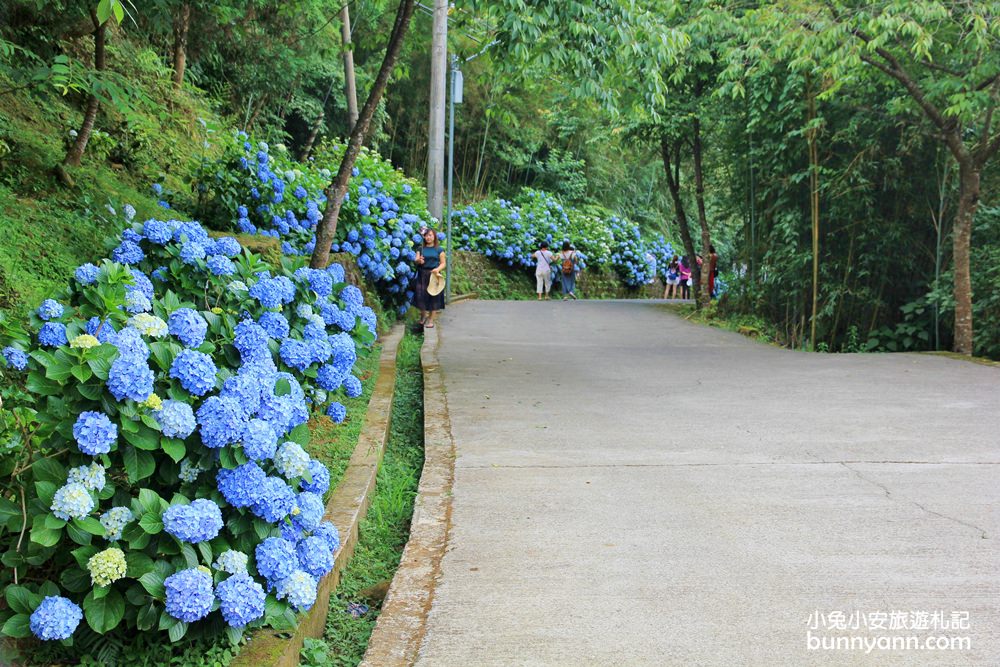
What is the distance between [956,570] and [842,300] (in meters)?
10.0

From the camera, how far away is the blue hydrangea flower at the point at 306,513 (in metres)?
3.02

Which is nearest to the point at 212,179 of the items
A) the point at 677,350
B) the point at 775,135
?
the point at 677,350

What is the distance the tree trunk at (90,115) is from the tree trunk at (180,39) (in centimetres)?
216

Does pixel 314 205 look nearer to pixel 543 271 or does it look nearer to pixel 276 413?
pixel 276 413

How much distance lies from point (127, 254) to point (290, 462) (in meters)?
2.52

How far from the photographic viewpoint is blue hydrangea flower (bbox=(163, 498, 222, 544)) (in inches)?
102

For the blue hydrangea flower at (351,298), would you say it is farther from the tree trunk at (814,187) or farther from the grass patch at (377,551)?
the tree trunk at (814,187)

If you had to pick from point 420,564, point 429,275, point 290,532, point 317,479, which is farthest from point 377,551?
point 429,275

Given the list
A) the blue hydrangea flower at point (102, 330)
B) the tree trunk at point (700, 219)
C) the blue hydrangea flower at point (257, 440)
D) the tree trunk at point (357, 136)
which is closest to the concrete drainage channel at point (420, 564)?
the blue hydrangea flower at point (257, 440)

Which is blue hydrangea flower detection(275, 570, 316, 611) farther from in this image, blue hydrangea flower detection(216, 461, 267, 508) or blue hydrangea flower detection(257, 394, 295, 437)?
blue hydrangea flower detection(257, 394, 295, 437)

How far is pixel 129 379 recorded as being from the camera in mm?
2609

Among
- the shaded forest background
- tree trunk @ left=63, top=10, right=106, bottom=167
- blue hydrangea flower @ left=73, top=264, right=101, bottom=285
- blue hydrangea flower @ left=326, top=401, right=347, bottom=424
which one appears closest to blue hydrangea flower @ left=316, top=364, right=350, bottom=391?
blue hydrangea flower @ left=326, top=401, right=347, bottom=424

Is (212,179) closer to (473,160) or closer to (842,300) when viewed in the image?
(842,300)

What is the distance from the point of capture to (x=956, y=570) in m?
3.73
